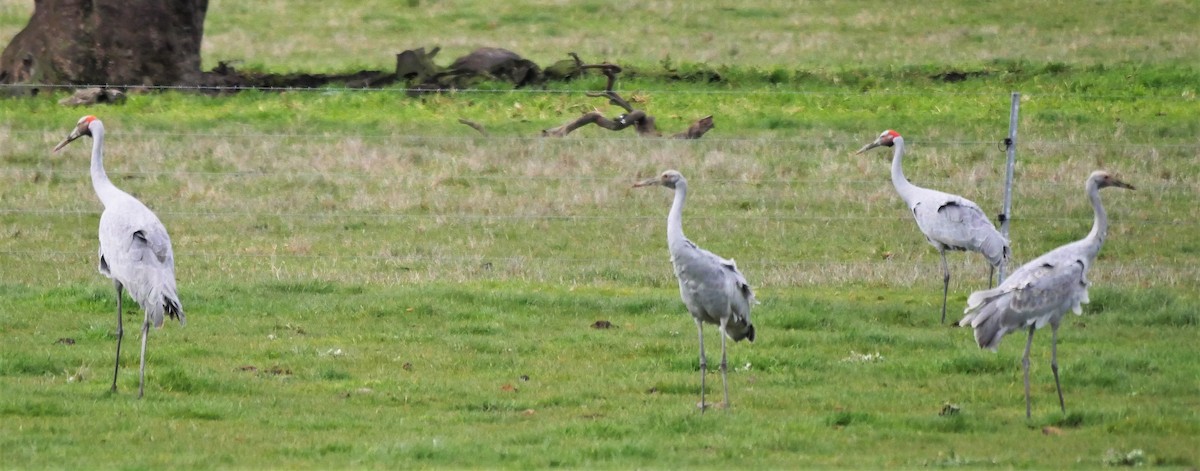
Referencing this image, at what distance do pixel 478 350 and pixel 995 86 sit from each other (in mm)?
19248

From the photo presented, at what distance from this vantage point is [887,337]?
12.9m

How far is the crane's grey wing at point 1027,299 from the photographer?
34.1 feet

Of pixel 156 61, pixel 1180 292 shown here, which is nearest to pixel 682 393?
pixel 1180 292

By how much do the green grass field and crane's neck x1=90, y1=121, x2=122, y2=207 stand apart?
1270mm

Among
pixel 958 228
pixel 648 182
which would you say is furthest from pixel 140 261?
pixel 958 228

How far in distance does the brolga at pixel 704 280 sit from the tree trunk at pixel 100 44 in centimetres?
1866

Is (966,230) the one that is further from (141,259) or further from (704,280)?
(141,259)

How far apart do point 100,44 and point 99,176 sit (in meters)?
16.1

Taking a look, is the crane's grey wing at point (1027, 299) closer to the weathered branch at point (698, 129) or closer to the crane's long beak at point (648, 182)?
the crane's long beak at point (648, 182)

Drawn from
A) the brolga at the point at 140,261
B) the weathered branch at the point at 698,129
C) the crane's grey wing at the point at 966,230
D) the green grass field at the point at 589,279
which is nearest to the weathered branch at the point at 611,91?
the green grass field at the point at 589,279

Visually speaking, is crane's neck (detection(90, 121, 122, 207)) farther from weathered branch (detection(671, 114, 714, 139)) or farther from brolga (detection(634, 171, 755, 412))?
weathered branch (detection(671, 114, 714, 139))

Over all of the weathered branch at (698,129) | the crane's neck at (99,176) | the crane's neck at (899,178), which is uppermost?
the crane's neck at (99,176)

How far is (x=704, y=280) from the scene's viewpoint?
10445 millimetres

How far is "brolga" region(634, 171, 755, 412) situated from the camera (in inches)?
410
